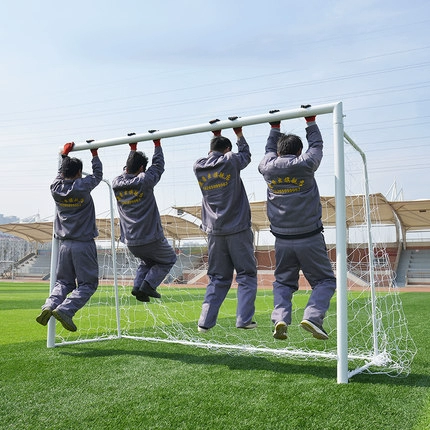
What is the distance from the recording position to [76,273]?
6.30m

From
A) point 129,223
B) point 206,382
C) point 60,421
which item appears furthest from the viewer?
point 129,223

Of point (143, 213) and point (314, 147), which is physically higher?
point (314, 147)

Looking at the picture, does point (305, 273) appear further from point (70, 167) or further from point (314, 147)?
point (70, 167)

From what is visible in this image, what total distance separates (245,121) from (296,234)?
139 cm

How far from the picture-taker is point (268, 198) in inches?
192

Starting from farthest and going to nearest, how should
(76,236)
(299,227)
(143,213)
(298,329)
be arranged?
(298,329) → (76,236) → (143,213) → (299,227)

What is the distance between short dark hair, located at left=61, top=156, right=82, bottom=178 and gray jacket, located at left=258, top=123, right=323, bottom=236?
2792 millimetres

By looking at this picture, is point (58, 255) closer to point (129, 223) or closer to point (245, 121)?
point (129, 223)

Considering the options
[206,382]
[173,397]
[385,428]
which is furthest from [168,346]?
[385,428]

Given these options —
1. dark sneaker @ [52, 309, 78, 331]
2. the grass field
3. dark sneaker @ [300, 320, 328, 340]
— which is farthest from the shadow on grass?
dark sneaker @ [300, 320, 328, 340]

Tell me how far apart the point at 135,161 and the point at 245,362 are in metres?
2.73

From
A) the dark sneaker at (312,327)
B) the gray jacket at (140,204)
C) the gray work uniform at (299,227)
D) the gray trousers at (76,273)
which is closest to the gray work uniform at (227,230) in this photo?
the gray work uniform at (299,227)

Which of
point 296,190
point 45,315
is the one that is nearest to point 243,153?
point 296,190

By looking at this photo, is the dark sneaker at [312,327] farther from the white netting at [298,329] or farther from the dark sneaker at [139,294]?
the dark sneaker at [139,294]
